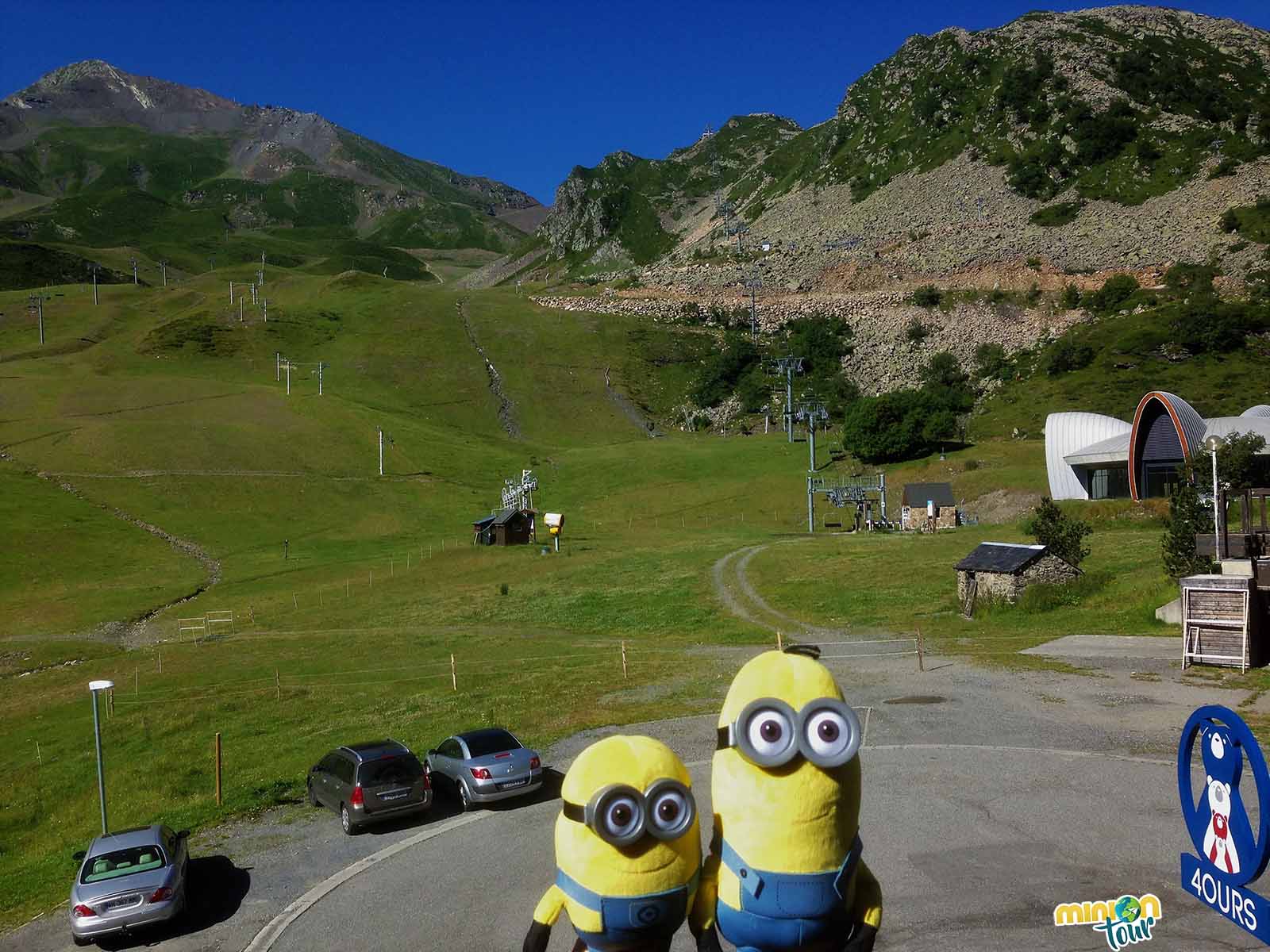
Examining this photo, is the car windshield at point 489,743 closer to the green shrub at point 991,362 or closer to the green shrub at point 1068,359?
the green shrub at point 1068,359

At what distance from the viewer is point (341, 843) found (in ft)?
60.1

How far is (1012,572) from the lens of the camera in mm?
37688

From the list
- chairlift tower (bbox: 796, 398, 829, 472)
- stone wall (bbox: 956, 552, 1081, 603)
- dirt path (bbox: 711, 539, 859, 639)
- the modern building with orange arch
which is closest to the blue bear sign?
dirt path (bbox: 711, 539, 859, 639)

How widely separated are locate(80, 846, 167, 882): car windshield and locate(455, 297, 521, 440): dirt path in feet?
367

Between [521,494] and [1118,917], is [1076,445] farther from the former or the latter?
[1118,917]

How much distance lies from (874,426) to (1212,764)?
293 feet

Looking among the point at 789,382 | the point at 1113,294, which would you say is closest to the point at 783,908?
the point at 789,382

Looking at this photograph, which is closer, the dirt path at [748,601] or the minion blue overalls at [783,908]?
the minion blue overalls at [783,908]

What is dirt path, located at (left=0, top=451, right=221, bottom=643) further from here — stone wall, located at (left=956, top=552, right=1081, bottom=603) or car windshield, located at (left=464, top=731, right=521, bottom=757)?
stone wall, located at (left=956, top=552, right=1081, bottom=603)

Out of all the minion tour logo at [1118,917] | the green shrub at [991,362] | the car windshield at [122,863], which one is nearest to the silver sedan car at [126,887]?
the car windshield at [122,863]

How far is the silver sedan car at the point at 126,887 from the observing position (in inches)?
576

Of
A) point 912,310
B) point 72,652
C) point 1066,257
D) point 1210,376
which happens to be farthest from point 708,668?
point 1066,257

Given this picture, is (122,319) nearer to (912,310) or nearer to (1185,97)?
(912,310)

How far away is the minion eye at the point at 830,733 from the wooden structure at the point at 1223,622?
23.0m
